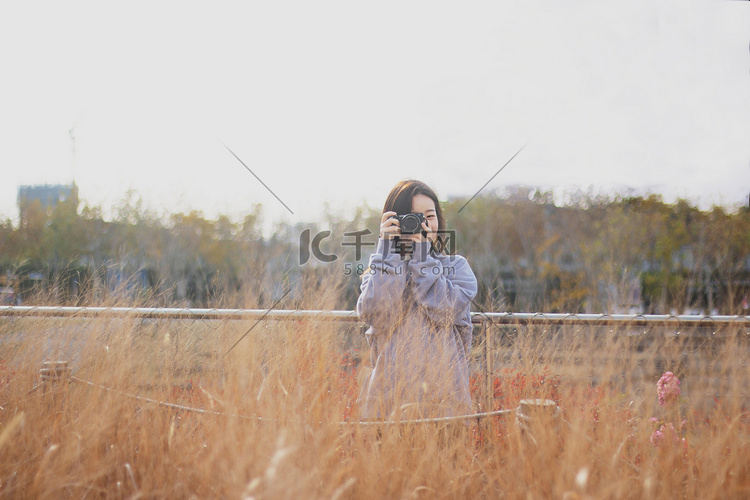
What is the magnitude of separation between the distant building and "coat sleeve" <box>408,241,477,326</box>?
56.9 ft

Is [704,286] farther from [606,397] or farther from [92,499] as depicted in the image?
[92,499]

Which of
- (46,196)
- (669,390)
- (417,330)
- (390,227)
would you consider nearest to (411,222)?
(390,227)

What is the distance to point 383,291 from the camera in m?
1.88

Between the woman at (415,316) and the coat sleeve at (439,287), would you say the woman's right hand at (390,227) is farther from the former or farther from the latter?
the coat sleeve at (439,287)

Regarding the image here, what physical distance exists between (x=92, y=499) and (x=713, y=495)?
1856 mm

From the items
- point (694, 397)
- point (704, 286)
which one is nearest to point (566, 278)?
point (704, 286)

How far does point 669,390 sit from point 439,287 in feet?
4.29

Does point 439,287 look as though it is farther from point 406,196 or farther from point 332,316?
point 332,316

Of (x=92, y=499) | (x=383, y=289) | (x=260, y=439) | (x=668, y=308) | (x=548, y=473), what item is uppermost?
(x=383, y=289)

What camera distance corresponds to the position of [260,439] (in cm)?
141

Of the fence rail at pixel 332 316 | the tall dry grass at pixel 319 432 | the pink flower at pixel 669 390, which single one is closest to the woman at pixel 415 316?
the tall dry grass at pixel 319 432

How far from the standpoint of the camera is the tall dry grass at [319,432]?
4.50ft

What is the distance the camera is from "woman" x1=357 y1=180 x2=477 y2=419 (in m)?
1.73

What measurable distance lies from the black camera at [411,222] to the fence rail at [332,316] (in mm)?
756
